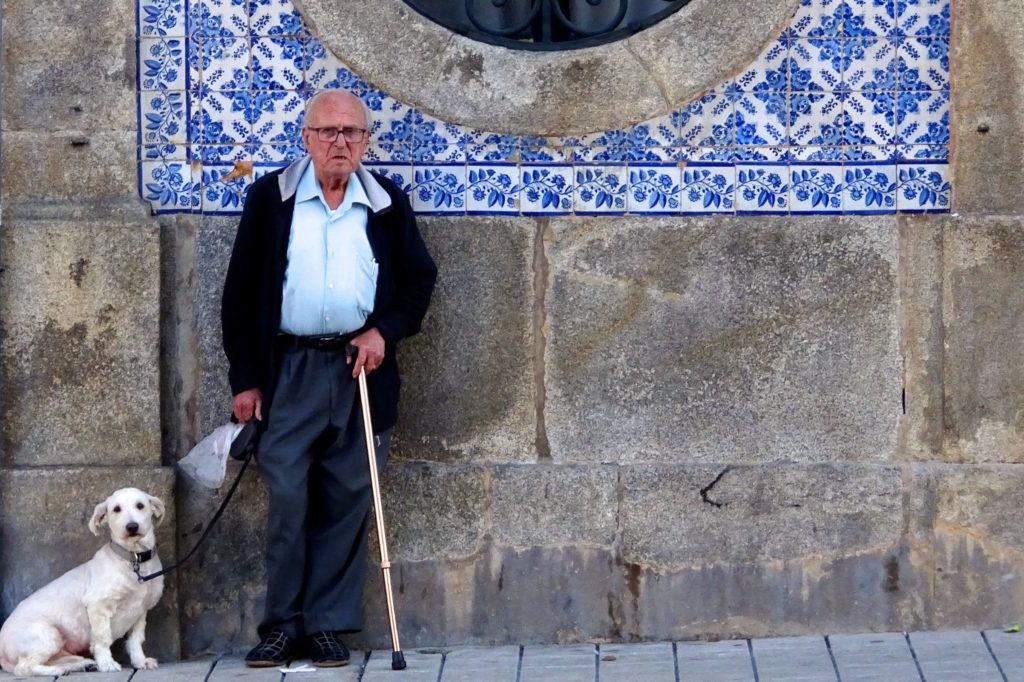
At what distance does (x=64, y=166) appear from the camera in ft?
22.3

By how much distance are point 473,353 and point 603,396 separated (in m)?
0.46

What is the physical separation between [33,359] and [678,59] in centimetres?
238

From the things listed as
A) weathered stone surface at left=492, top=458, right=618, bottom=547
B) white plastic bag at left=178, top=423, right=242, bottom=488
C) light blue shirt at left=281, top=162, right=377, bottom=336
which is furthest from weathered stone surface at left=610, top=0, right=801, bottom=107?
white plastic bag at left=178, top=423, right=242, bottom=488

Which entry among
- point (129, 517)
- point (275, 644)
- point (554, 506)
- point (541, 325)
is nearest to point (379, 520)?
point (275, 644)

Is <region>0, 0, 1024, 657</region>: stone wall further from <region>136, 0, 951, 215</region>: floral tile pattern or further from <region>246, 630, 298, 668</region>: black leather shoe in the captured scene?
<region>246, 630, 298, 668</region>: black leather shoe

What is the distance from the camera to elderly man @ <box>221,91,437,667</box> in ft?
21.3

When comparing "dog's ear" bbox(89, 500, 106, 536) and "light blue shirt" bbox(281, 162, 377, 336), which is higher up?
"light blue shirt" bbox(281, 162, 377, 336)

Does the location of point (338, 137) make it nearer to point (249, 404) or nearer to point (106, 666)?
point (249, 404)

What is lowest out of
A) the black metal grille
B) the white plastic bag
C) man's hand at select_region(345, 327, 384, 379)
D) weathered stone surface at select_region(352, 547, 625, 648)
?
weathered stone surface at select_region(352, 547, 625, 648)

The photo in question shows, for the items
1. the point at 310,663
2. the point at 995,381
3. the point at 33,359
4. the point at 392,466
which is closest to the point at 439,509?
the point at 392,466

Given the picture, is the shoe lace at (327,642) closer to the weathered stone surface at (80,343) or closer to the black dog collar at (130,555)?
Answer: the black dog collar at (130,555)

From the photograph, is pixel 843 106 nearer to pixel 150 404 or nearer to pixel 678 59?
pixel 678 59

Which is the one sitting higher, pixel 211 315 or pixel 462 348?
pixel 211 315

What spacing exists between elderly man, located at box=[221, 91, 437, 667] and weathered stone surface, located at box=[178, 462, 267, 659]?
0.22 meters
